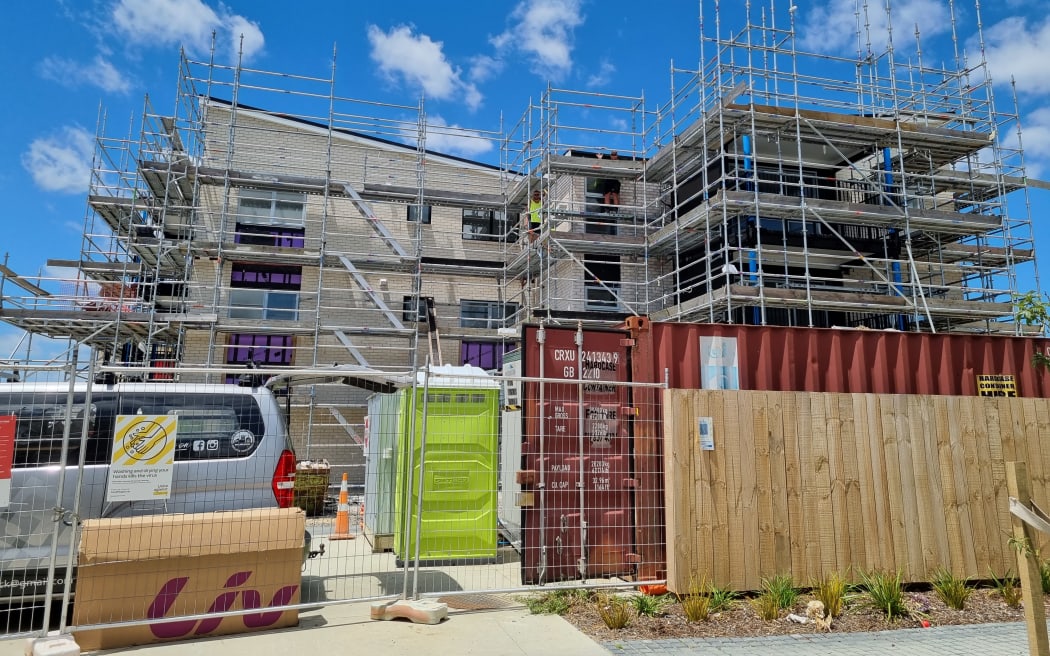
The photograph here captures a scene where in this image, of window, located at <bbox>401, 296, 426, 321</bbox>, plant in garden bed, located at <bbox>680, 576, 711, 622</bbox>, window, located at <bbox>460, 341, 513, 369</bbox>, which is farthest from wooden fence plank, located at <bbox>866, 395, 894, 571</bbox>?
window, located at <bbox>401, 296, 426, 321</bbox>

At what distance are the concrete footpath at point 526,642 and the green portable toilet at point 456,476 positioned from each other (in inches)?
88.7

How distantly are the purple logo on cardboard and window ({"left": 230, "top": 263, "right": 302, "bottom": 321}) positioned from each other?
12862mm

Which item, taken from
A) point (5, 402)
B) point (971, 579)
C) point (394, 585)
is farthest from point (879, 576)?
point (5, 402)

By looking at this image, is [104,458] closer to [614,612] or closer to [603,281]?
[614,612]

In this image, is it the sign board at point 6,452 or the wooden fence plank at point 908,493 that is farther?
the wooden fence plank at point 908,493

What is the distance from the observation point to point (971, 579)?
7.00 meters

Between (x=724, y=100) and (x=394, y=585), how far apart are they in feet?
41.5

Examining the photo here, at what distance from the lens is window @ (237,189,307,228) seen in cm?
1931

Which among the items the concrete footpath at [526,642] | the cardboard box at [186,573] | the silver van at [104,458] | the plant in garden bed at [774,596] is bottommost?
the concrete footpath at [526,642]

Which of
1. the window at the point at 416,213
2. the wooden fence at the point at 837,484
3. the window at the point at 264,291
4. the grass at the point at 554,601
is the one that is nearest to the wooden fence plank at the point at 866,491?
the wooden fence at the point at 837,484

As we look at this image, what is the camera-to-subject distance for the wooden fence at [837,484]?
258 inches

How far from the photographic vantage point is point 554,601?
20.6ft

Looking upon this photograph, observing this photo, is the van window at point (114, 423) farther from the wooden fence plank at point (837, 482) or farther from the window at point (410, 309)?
the window at point (410, 309)

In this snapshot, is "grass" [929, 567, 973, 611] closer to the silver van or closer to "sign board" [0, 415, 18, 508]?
the silver van
